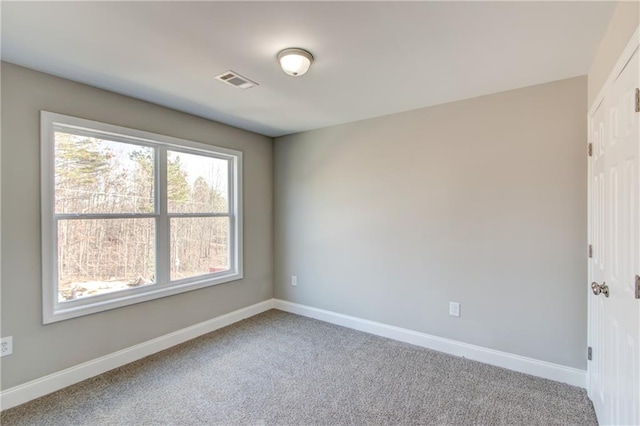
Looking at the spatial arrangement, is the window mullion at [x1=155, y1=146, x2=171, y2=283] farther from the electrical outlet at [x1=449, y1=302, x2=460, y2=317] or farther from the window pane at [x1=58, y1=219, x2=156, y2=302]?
the electrical outlet at [x1=449, y1=302, x2=460, y2=317]

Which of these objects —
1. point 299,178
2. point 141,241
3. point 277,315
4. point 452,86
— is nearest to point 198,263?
point 141,241

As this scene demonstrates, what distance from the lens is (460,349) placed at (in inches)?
111

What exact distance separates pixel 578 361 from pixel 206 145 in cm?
394

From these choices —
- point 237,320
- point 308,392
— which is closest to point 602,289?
point 308,392

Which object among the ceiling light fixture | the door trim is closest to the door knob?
the door trim

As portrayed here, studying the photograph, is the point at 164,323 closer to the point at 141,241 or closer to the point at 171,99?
the point at 141,241

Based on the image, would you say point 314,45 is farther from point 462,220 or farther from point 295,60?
point 462,220

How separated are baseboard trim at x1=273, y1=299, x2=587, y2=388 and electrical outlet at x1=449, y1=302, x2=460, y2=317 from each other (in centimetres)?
26

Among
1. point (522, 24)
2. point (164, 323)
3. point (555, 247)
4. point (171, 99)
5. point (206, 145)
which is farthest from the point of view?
point (206, 145)

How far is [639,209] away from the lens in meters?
1.26

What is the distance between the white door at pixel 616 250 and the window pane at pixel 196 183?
3.45m

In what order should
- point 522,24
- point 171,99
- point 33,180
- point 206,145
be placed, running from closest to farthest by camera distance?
point 522,24
point 33,180
point 171,99
point 206,145

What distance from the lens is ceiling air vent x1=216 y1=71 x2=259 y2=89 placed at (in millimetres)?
2312

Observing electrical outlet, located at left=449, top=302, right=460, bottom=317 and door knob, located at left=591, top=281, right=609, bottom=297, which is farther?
electrical outlet, located at left=449, top=302, right=460, bottom=317
